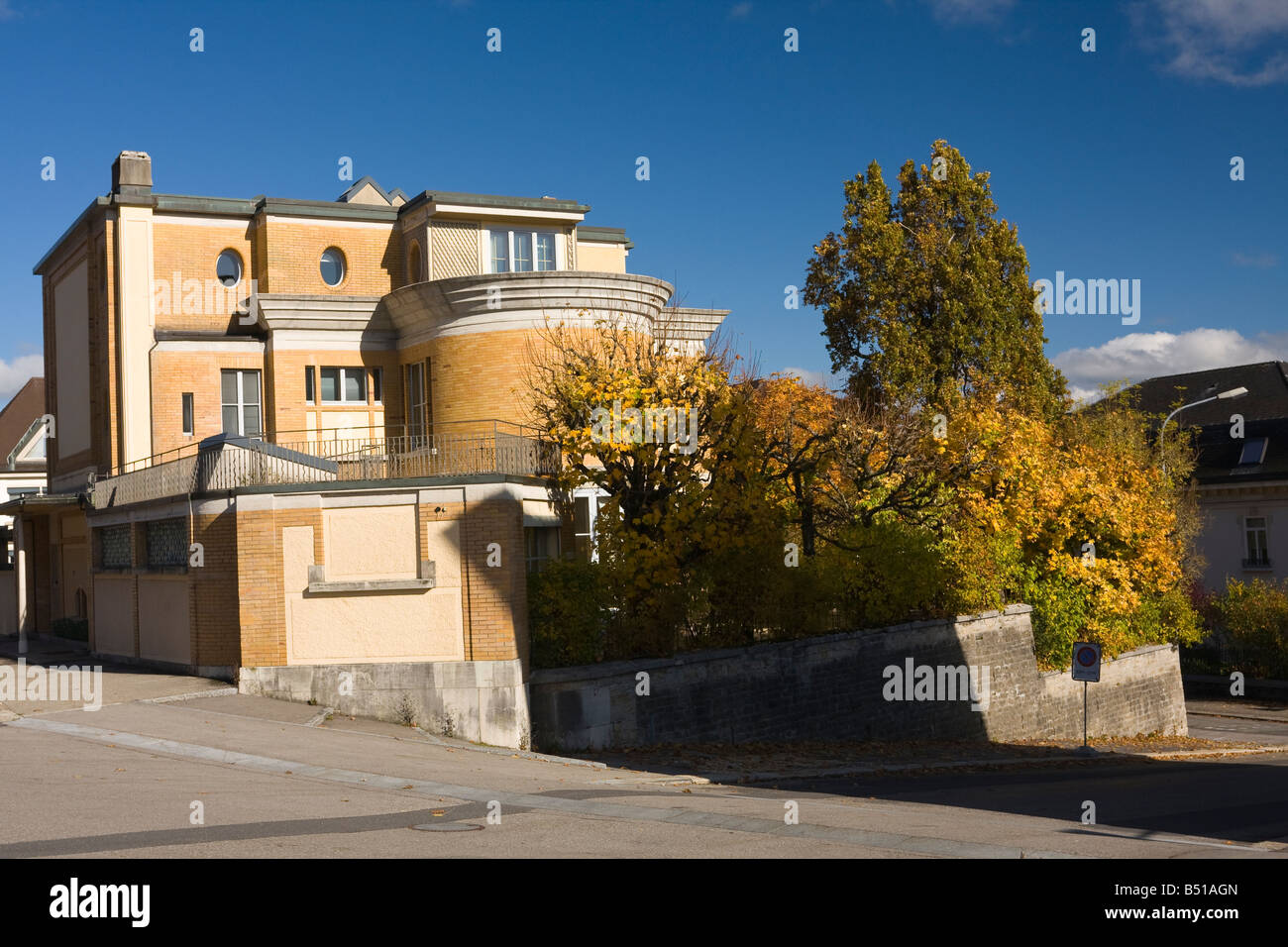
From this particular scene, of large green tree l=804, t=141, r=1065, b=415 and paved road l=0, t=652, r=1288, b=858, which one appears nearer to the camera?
paved road l=0, t=652, r=1288, b=858

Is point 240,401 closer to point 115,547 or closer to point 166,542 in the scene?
point 115,547

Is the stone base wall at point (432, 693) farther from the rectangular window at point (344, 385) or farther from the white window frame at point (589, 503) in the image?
the rectangular window at point (344, 385)

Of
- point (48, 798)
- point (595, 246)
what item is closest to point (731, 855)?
point (48, 798)

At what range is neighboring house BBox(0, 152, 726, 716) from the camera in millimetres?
18859

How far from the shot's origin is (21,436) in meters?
56.8

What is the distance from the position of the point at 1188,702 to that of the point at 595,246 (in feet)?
88.5

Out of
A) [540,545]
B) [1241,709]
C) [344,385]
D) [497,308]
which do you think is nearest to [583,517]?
[540,545]

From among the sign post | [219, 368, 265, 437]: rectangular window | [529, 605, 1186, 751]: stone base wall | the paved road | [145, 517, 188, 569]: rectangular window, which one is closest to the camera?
the paved road

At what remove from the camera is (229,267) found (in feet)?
103

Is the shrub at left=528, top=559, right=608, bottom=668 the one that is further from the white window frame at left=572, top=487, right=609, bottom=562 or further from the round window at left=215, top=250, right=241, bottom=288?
the round window at left=215, top=250, right=241, bottom=288

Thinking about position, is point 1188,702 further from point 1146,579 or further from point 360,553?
point 360,553

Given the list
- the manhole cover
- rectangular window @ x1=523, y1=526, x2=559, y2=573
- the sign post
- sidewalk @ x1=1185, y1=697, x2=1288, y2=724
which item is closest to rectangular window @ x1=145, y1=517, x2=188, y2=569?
rectangular window @ x1=523, y1=526, x2=559, y2=573

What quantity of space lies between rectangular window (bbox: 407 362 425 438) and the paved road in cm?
1159
